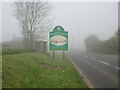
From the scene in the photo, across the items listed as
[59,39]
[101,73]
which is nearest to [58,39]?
[59,39]

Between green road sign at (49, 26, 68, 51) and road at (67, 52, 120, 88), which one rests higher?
green road sign at (49, 26, 68, 51)

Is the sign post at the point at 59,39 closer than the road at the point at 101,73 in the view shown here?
No

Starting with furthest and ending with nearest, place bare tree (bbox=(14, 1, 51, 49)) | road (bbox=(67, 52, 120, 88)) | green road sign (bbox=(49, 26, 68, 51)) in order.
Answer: bare tree (bbox=(14, 1, 51, 49)) < green road sign (bbox=(49, 26, 68, 51)) < road (bbox=(67, 52, 120, 88))

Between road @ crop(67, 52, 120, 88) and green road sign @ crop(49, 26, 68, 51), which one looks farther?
green road sign @ crop(49, 26, 68, 51)

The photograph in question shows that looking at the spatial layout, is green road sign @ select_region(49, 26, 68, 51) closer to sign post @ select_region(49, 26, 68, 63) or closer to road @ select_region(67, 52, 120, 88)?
sign post @ select_region(49, 26, 68, 63)

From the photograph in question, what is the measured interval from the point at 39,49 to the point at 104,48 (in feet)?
75.3

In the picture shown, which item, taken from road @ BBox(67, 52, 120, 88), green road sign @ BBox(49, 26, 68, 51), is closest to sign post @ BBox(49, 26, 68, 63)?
green road sign @ BBox(49, 26, 68, 51)

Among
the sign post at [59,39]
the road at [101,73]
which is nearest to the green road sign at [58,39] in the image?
the sign post at [59,39]

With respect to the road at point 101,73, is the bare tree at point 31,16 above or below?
above

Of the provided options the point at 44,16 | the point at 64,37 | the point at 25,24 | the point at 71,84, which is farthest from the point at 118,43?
the point at 71,84

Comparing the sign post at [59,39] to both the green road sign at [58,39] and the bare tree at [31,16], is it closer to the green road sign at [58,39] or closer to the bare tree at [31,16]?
the green road sign at [58,39]

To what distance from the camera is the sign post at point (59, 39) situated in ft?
44.8

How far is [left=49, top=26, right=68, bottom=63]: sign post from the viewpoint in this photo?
1365cm

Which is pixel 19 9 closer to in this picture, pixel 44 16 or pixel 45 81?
pixel 44 16
